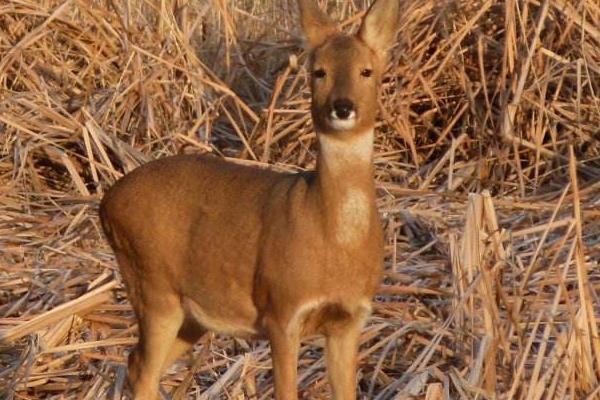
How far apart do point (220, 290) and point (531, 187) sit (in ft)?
9.77

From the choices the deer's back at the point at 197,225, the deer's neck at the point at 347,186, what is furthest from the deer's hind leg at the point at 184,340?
the deer's neck at the point at 347,186

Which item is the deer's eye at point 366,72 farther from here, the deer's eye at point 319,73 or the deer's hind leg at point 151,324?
the deer's hind leg at point 151,324

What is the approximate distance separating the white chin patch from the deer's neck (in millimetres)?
100

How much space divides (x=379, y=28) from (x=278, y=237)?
2.81 ft

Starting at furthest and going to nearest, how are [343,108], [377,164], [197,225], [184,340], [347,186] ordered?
[377,164] → [184,340] → [197,225] → [347,186] → [343,108]

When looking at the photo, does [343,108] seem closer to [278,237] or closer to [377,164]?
[278,237]

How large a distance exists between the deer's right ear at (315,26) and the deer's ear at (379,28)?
139mm

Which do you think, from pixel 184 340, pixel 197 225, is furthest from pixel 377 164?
pixel 197 225

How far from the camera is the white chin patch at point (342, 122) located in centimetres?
507

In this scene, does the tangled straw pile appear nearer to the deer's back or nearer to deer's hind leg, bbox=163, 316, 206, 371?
deer's hind leg, bbox=163, 316, 206, 371

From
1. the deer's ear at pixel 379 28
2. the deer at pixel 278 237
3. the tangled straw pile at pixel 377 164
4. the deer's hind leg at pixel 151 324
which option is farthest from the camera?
the tangled straw pile at pixel 377 164

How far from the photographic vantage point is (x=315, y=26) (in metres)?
5.60

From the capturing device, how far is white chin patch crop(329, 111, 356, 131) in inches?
200

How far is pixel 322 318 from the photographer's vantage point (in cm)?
532
